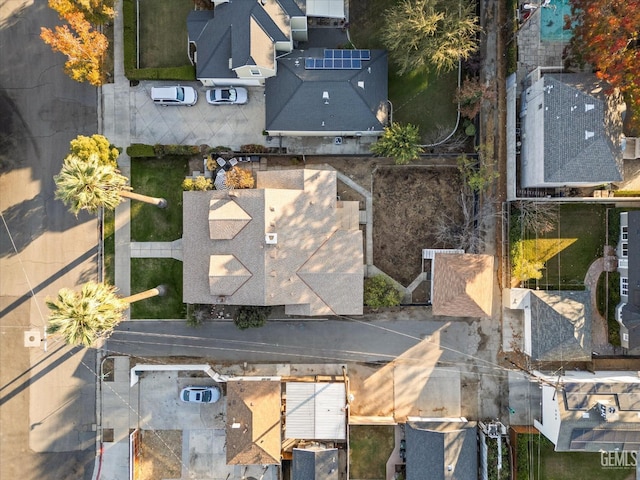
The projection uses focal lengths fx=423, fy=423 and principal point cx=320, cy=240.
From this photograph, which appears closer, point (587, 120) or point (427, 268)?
point (587, 120)

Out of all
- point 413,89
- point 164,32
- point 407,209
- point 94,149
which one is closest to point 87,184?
point 94,149

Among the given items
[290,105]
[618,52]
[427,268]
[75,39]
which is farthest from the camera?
[427,268]

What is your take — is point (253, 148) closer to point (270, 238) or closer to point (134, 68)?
point (270, 238)

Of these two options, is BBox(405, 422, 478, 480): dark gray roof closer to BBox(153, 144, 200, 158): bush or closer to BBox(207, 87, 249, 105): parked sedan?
BBox(153, 144, 200, 158): bush

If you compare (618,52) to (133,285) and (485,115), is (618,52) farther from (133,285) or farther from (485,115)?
(133,285)

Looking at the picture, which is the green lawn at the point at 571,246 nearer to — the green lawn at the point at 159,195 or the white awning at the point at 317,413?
the white awning at the point at 317,413

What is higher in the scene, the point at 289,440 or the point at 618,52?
the point at 618,52

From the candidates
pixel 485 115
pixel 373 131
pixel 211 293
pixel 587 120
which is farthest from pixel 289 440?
pixel 587 120
